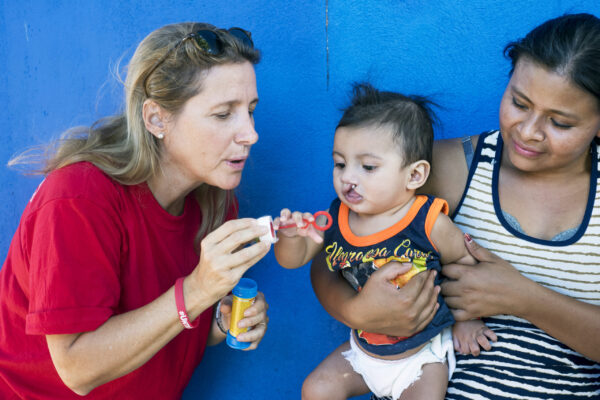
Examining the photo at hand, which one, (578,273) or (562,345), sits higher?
(578,273)

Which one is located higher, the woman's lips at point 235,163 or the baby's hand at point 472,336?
the woman's lips at point 235,163

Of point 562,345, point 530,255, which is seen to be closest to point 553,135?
point 530,255

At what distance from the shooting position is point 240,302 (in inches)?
70.1

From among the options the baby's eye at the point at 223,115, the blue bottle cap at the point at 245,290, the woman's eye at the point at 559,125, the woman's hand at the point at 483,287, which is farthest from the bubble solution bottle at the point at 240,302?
the woman's eye at the point at 559,125

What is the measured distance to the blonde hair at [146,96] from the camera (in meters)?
1.77

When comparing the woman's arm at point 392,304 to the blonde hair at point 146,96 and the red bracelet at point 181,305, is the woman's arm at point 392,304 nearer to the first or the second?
the red bracelet at point 181,305

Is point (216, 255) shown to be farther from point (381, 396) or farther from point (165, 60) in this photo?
point (381, 396)

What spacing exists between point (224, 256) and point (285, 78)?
1.09 meters

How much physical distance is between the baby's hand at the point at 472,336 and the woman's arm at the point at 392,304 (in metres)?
0.17

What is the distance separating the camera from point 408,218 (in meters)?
1.84

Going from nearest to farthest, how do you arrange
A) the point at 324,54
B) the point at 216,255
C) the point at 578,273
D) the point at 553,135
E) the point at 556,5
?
the point at 216,255
the point at 553,135
the point at 578,273
the point at 556,5
the point at 324,54

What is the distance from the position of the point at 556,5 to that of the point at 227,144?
56.7 inches

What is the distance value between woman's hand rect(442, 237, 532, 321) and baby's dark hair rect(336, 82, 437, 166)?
35cm

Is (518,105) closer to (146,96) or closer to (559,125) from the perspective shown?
(559,125)
